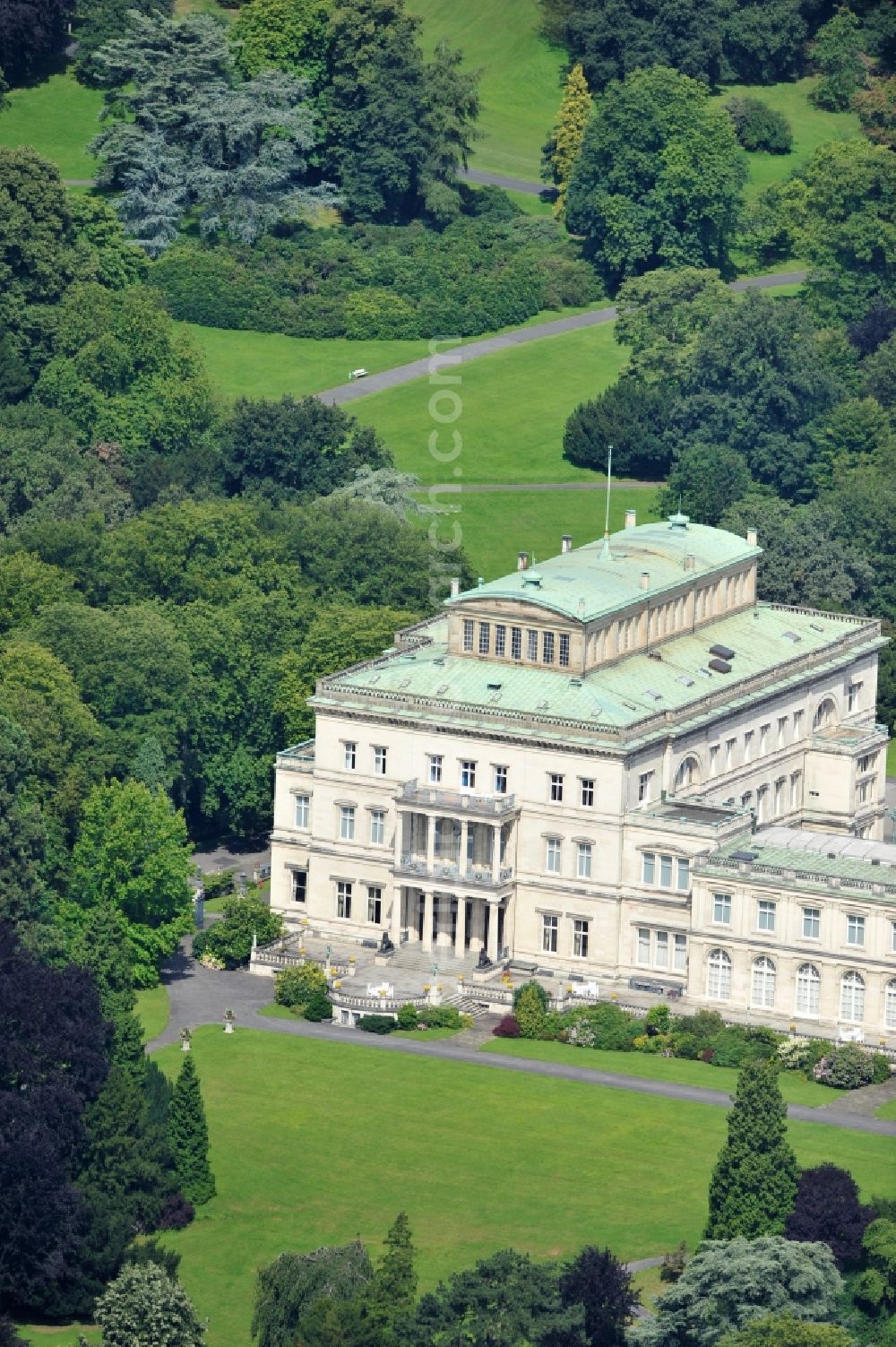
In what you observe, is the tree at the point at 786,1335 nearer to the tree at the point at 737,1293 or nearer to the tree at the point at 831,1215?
the tree at the point at 737,1293

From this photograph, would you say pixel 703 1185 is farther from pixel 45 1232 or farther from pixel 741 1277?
pixel 45 1232

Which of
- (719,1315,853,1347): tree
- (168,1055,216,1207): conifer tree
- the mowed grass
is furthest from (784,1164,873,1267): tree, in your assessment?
(168,1055,216,1207): conifer tree

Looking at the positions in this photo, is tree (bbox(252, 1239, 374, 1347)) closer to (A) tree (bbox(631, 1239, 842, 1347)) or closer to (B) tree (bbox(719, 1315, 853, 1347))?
(A) tree (bbox(631, 1239, 842, 1347))

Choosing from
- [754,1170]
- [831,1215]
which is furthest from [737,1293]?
[754,1170]

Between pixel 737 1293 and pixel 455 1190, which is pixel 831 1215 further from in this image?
pixel 455 1190

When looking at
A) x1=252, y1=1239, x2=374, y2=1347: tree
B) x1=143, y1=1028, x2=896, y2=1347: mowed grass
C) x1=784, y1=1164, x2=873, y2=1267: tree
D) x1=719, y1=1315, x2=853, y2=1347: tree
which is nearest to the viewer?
x1=719, y1=1315, x2=853, y2=1347: tree

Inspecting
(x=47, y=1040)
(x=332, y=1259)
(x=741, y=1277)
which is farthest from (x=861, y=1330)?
(x=47, y=1040)
